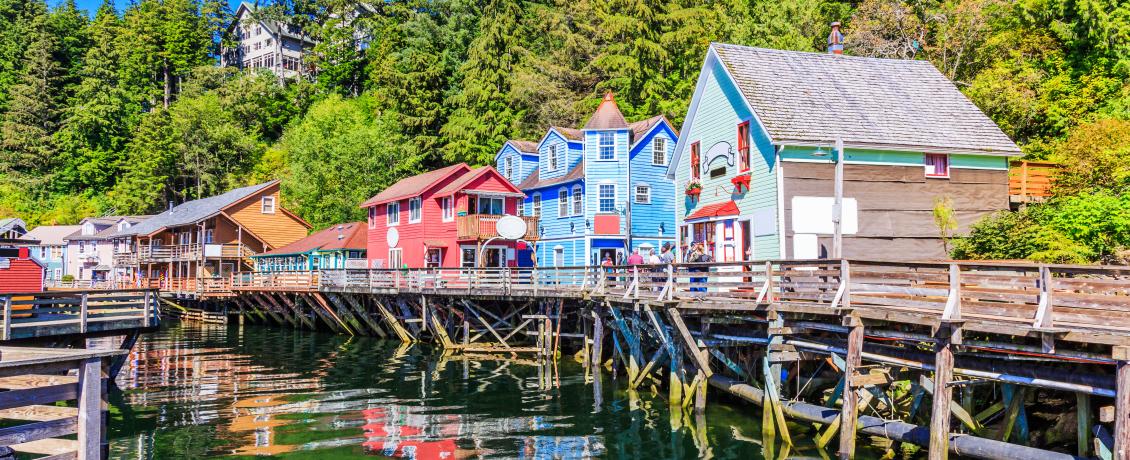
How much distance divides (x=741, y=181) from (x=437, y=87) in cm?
4459

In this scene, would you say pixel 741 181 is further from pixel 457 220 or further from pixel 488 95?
pixel 488 95

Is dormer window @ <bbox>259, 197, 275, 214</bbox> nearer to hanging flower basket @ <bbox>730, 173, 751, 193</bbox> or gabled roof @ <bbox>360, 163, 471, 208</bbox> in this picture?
gabled roof @ <bbox>360, 163, 471, 208</bbox>

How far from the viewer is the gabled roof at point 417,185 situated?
41.4 meters

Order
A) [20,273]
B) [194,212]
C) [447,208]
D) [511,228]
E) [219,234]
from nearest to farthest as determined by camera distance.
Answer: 1. [511,228]
2. [20,273]
3. [447,208]
4. [219,234]
5. [194,212]

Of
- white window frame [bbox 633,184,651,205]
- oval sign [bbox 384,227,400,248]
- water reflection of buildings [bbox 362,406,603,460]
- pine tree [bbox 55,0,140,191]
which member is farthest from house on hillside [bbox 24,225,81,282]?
water reflection of buildings [bbox 362,406,603,460]

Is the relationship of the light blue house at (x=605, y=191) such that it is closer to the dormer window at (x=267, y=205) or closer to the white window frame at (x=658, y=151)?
the white window frame at (x=658, y=151)

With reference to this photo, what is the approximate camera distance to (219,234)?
195ft

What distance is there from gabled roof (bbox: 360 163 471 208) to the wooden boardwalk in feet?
48.5

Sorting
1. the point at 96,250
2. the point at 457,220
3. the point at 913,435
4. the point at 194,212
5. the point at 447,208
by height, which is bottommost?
the point at 913,435

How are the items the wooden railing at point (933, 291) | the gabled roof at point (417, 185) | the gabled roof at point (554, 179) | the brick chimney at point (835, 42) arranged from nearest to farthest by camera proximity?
1. the wooden railing at point (933, 291)
2. the brick chimney at point (835, 42)
3. the gabled roof at point (554, 179)
4. the gabled roof at point (417, 185)

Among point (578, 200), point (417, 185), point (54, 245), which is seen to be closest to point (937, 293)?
point (578, 200)

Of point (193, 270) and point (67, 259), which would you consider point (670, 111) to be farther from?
point (67, 259)

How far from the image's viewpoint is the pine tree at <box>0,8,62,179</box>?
3187 inches

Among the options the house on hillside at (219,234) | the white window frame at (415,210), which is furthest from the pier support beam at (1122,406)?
the house on hillside at (219,234)
